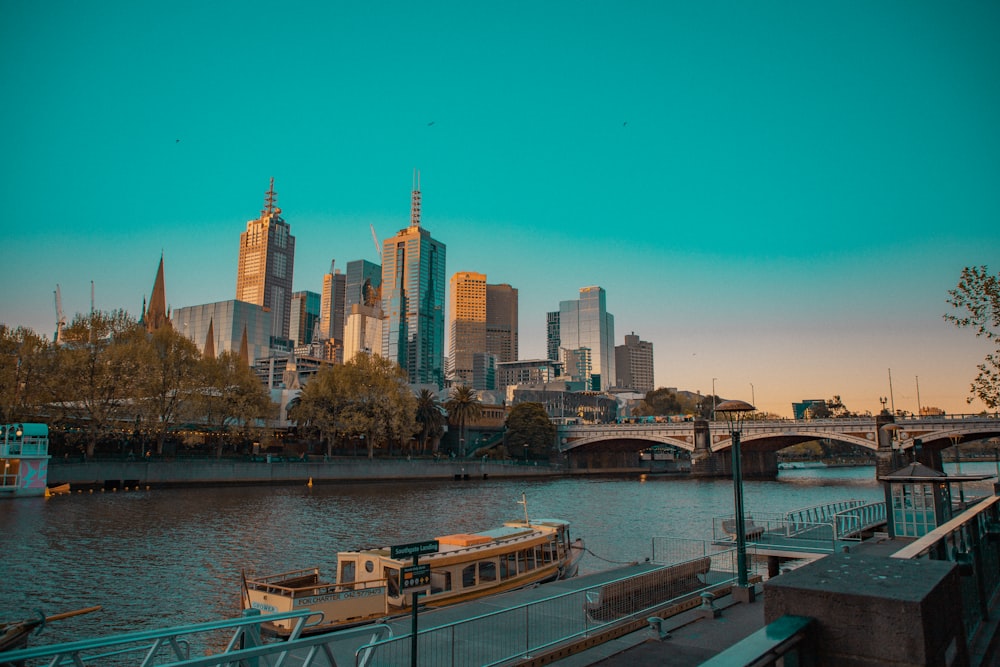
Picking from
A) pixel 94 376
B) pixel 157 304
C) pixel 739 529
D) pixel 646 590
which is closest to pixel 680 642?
pixel 646 590

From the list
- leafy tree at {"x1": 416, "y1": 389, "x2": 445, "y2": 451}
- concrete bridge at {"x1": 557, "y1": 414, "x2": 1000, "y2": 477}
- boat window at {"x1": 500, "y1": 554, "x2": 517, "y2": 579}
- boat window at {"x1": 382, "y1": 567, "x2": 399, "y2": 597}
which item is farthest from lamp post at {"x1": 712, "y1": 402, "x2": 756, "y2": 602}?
leafy tree at {"x1": 416, "y1": 389, "x2": 445, "y2": 451}

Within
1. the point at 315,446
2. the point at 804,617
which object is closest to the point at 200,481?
the point at 315,446

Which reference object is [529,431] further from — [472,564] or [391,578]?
[391,578]

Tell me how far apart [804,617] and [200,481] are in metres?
88.3

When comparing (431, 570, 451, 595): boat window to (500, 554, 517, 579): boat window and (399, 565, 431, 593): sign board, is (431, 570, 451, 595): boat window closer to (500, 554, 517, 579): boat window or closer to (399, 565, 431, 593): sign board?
(500, 554, 517, 579): boat window

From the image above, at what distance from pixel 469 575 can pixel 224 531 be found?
27166 millimetres

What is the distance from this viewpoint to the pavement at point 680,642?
43.6ft

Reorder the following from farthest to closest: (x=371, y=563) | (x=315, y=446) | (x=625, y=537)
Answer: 1. (x=315, y=446)
2. (x=625, y=537)
3. (x=371, y=563)

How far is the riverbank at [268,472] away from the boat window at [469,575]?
62497mm

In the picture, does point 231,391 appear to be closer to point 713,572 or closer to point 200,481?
point 200,481

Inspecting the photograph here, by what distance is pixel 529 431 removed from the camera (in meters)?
137

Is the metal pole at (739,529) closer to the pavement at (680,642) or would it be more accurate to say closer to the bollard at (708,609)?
the pavement at (680,642)

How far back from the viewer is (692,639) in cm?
1474

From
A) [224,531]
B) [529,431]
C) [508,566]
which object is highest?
[529,431]
